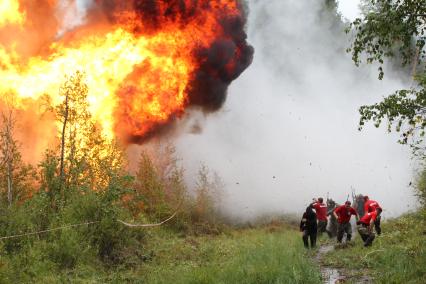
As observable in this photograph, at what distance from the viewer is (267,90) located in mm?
47000

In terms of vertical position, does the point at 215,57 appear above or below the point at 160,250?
above

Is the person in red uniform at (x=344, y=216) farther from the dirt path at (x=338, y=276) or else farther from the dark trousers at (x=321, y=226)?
the dirt path at (x=338, y=276)

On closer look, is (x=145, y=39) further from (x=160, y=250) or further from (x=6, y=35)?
(x=160, y=250)

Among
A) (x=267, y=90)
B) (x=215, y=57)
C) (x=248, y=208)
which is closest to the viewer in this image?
(x=215, y=57)

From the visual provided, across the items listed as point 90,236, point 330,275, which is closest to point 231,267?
point 330,275

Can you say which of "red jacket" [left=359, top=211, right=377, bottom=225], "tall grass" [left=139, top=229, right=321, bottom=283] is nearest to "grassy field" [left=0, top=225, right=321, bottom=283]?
"tall grass" [left=139, top=229, right=321, bottom=283]

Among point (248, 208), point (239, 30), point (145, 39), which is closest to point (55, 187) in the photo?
point (145, 39)

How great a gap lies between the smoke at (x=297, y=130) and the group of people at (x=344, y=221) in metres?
12.8

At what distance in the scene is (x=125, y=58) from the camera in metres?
18.8

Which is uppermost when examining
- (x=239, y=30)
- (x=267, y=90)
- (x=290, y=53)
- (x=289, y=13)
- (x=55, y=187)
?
(x=289, y=13)

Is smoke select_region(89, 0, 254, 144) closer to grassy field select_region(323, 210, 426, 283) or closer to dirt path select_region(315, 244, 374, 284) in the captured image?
grassy field select_region(323, 210, 426, 283)

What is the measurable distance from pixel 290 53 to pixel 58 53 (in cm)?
3734

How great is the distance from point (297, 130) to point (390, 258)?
3160 centimetres

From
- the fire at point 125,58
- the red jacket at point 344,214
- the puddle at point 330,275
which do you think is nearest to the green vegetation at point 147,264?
the puddle at point 330,275
